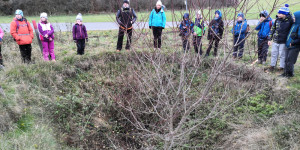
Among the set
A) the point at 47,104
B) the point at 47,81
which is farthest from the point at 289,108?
the point at 47,81

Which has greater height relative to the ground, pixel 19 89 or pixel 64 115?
pixel 19 89

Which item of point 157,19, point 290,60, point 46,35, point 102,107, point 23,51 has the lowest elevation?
point 102,107

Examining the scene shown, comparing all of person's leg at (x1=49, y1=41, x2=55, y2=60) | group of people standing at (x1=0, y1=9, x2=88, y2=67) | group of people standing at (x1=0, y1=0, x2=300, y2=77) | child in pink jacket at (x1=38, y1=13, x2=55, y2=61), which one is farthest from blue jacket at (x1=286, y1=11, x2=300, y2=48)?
person's leg at (x1=49, y1=41, x2=55, y2=60)

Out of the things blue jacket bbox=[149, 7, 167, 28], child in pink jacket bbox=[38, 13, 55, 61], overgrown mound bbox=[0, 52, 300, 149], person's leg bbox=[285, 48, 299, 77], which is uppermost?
blue jacket bbox=[149, 7, 167, 28]

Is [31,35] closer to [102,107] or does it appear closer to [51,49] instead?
[51,49]

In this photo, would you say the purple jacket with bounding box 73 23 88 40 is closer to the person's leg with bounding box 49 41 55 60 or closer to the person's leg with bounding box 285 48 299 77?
the person's leg with bounding box 49 41 55 60

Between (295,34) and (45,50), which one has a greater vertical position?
(295,34)

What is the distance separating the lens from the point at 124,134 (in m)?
5.07

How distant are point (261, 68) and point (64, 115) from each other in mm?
5173

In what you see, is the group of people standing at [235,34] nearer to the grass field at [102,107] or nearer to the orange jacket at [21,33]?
the orange jacket at [21,33]

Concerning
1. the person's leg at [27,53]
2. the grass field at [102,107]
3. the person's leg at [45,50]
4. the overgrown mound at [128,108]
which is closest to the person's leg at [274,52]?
the grass field at [102,107]

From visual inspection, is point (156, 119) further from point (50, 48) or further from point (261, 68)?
point (50, 48)

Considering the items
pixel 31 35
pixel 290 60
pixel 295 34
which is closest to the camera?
pixel 295 34

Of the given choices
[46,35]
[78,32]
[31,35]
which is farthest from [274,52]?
[31,35]
